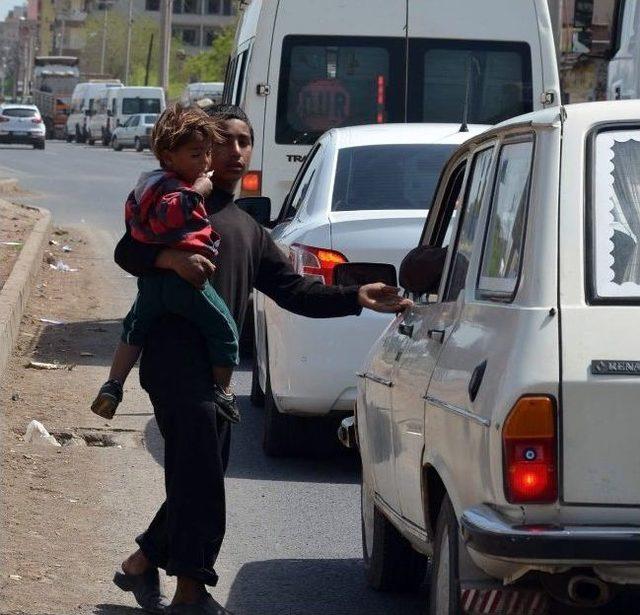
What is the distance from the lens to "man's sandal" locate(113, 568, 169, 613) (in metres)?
5.86

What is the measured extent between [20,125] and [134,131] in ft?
Result: 16.9

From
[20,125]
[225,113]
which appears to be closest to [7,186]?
[225,113]

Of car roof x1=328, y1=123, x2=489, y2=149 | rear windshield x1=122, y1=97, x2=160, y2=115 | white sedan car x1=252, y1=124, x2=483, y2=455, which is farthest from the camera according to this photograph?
rear windshield x1=122, y1=97, x2=160, y2=115

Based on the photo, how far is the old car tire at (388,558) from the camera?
20.0ft

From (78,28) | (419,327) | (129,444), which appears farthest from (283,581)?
(78,28)

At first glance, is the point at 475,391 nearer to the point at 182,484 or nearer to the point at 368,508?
the point at 182,484

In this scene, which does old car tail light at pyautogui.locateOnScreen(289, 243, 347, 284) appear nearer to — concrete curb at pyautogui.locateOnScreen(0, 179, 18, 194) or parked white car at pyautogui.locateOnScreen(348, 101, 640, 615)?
parked white car at pyautogui.locateOnScreen(348, 101, 640, 615)

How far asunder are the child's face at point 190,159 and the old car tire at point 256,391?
493 centimetres

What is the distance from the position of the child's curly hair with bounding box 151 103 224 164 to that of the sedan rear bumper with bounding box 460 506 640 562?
2022 mm

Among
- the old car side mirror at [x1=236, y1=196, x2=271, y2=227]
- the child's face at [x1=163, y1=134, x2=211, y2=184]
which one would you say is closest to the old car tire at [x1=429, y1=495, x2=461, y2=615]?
the child's face at [x1=163, y1=134, x2=211, y2=184]

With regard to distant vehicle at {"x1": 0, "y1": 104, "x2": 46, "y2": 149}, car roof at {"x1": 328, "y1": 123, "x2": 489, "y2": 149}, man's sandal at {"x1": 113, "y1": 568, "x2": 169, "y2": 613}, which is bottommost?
distant vehicle at {"x1": 0, "y1": 104, "x2": 46, "y2": 149}

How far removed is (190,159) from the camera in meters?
5.55

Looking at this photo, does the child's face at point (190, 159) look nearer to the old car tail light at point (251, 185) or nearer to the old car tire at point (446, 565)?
the old car tire at point (446, 565)

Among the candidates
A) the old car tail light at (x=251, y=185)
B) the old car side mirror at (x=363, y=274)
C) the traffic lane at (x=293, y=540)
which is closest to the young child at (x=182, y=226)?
the traffic lane at (x=293, y=540)
